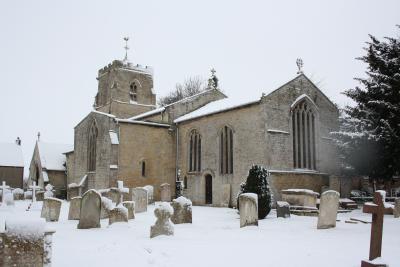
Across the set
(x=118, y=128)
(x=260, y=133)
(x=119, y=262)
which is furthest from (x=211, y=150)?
(x=119, y=262)

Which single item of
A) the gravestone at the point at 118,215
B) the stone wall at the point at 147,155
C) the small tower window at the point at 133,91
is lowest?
the gravestone at the point at 118,215


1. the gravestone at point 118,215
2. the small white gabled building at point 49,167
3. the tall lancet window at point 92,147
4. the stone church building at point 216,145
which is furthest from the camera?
the small white gabled building at point 49,167

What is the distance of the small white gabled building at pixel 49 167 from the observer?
38.5m

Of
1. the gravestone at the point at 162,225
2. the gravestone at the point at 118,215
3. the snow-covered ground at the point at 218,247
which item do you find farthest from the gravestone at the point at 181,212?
the gravestone at the point at 162,225

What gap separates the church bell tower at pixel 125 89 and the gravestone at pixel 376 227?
1235 inches

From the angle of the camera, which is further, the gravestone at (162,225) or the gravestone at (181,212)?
the gravestone at (181,212)

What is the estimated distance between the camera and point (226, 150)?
2523cm

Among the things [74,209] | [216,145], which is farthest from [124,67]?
[74,209]

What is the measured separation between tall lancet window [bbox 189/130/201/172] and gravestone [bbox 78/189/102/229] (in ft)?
50.6

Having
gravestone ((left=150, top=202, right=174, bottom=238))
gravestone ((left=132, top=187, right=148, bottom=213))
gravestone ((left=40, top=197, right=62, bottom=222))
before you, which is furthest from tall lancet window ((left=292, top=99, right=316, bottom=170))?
gravestone ((left=150, top=202, right=174, bottom=238))

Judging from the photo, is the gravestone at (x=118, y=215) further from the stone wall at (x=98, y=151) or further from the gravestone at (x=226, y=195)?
the stone wall at (x=98, y=151)

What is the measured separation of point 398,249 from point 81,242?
6.87m

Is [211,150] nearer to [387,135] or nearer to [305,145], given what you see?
[305,145]

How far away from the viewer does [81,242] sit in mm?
8602
